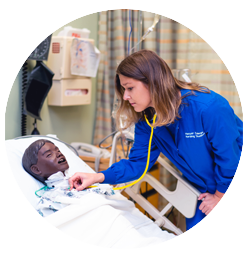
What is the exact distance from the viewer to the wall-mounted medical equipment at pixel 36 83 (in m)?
1.86

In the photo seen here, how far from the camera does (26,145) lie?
1615 millimetres

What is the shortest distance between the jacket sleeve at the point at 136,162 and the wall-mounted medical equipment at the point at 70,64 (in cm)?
87

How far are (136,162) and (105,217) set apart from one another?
1.24ft

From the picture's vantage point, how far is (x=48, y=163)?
1.42 metres

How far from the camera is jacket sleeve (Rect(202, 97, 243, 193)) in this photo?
1.22 meters

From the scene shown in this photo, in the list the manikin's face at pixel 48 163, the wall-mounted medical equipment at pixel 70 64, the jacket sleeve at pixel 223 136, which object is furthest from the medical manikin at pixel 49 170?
the wall-mounted medical equipment at pixel 70 64

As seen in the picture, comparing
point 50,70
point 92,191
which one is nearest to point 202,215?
point 92,191

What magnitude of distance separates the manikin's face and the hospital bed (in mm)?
70

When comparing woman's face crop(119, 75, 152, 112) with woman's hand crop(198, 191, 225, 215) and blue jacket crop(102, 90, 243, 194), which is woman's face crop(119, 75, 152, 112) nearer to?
blue jacket crop(102, 90, 243, 194)

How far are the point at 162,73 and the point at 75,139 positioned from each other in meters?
1.53

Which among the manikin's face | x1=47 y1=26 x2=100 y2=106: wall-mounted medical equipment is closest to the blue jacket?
the manikin's face

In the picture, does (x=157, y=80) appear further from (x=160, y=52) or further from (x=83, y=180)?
(x=160, y=52)

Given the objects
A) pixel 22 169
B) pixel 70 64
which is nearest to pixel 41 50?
pixel 70 64

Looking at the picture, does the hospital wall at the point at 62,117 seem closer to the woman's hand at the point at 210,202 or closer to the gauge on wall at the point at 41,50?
the gauge on wall at the point at 41,50
